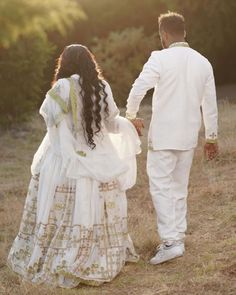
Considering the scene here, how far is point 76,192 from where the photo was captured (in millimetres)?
4699

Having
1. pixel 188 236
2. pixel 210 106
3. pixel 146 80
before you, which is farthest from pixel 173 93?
pixel 188 236

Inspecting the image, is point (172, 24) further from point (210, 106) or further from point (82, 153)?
point (82, 153)

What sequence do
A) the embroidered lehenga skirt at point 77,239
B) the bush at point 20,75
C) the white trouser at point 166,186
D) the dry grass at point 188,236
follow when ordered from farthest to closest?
the bush at point 20,75 < the white trouser at point 166,186 < the embroidered lehenga skirt at point 77,239 < the dry grass at point 188,236

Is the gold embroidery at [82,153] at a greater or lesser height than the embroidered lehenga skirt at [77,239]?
greater

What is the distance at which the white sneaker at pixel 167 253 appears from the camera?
195 inches

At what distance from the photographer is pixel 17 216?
705 centimetres

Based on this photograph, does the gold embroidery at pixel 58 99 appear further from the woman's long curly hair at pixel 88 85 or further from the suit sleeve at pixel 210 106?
the suit sleeve at pixel 210 106

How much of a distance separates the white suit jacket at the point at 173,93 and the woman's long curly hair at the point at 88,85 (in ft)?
0.87

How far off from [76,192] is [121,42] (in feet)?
57.2

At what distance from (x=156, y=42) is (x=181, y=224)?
1757 centimetres

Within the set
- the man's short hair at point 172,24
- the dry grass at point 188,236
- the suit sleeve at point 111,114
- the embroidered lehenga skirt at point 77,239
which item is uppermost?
the man's short hair at point 172,24

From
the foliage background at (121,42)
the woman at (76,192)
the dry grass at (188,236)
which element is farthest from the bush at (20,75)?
the woman at (76,192)

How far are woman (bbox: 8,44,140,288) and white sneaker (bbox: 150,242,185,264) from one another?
0.24 metres

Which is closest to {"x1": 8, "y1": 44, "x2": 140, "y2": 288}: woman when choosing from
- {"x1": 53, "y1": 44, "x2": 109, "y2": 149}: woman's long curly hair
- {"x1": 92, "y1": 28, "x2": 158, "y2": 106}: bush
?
{"x1": 53, "y1": 44, "x2": 109, "y2": 149}: woman's long curly hair
